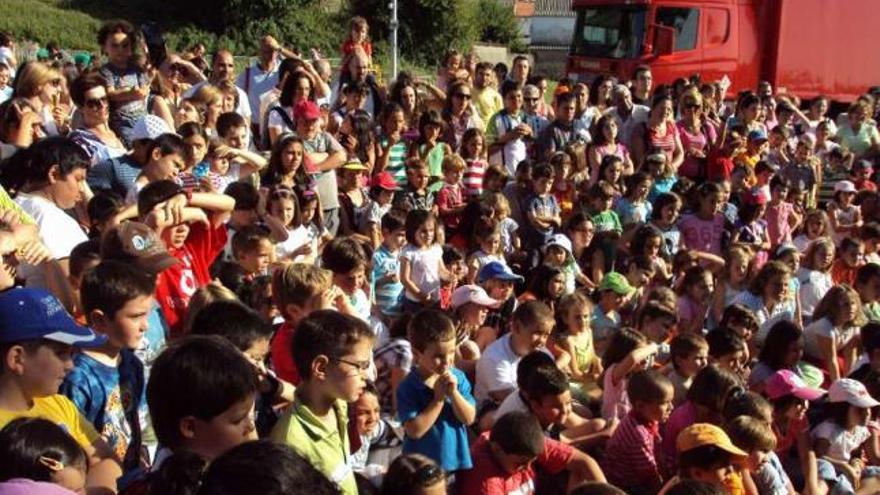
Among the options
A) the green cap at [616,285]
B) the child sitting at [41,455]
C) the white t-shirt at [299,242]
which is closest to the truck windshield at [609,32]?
the green cap at [616,285]

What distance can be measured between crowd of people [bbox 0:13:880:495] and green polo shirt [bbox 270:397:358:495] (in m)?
0.01

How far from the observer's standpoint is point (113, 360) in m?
4.22

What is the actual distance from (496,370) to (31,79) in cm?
342

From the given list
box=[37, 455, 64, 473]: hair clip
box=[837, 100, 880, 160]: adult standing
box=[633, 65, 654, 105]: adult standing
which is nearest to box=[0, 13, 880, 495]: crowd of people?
box=[37, 455, 64, 473]: hair clip

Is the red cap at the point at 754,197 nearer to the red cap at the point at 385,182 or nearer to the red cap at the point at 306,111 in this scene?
the red cap at the point at 385,182

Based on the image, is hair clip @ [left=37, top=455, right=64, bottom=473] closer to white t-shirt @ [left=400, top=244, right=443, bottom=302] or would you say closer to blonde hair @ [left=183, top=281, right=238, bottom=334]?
blonde hair @ [left=183, top=281, right=238, bottom=334]

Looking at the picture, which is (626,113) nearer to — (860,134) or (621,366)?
(860,134)

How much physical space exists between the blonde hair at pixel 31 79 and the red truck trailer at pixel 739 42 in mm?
12263

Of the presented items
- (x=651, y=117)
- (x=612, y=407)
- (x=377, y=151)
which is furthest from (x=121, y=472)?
(x=651, y=117)

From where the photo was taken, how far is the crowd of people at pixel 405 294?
374 cm

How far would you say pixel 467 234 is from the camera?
29.7ft

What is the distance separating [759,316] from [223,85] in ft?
15.2

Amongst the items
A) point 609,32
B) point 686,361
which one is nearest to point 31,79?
point 686,361

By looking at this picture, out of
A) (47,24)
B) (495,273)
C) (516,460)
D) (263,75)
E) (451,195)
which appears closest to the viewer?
(516,460)
